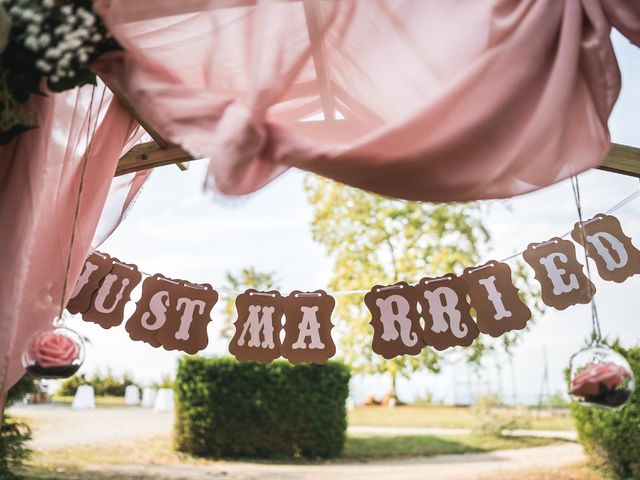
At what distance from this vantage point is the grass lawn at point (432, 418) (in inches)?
488

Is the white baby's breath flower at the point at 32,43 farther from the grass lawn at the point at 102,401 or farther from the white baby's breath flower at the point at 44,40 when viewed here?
the grass lawn at the point at 102,401

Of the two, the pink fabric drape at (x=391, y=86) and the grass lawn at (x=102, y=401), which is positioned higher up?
the pink fabric drape at (x=391, y=86)

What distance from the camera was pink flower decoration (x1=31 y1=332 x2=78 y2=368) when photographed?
194cm

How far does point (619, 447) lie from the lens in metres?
6.96

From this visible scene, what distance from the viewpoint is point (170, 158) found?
3.25 metres

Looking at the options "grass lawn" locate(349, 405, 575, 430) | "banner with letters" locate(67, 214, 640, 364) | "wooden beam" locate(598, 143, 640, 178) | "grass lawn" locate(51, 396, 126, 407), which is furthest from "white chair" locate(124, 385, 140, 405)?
"wooden beam" locate(598, 143, 640, 178)

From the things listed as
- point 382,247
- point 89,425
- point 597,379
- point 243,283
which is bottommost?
point 89,425

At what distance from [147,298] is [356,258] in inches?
394

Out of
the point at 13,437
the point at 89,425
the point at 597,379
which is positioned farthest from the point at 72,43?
the point at 89,425

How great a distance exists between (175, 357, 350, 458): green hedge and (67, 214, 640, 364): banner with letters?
540cm

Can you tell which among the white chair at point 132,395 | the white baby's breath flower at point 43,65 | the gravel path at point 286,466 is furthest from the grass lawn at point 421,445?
the white baby's breath flower at point 43,65

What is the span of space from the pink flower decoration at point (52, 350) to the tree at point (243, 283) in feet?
52.0

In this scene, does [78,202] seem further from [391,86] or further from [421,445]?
[421,445]

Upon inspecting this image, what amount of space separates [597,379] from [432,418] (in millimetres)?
11881
